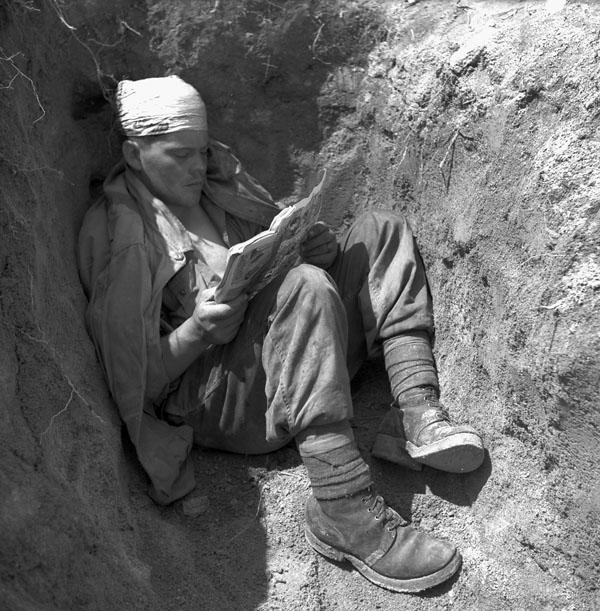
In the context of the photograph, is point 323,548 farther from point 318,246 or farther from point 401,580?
point 318,246

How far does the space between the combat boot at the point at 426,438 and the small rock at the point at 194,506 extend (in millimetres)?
626

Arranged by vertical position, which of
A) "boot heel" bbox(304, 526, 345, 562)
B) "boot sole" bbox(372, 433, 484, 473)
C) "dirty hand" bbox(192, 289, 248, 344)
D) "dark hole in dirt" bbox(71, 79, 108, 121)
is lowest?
"boot heel" bbox(304, 526, 345, 562)

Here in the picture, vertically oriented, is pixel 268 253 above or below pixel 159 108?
below

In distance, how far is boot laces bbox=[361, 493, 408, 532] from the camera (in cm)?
307

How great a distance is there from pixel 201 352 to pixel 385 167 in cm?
116

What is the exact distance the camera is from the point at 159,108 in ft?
→ 11.5

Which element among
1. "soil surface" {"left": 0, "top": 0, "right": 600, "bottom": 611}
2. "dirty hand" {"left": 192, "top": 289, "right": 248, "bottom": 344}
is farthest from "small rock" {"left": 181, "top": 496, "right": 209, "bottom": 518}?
"dirty hand" {"left": 192, "top": 289, "right": 248, "bottom": 344}

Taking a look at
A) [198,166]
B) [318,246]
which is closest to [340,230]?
[318,246]

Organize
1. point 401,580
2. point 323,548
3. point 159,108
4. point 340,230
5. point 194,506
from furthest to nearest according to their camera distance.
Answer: point 340,230 < point 159,108 < point 194,506 < point 323,548 < point 401,580

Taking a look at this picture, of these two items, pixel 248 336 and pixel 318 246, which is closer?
pixel 248 336

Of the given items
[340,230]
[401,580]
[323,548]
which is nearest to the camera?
[401,580]

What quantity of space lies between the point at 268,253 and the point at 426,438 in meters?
0.82

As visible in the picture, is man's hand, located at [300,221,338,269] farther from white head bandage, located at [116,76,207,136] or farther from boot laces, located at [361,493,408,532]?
boot laces, located at [361,493,408,532]

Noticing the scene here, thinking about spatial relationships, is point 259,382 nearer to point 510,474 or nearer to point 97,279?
point 97,279
